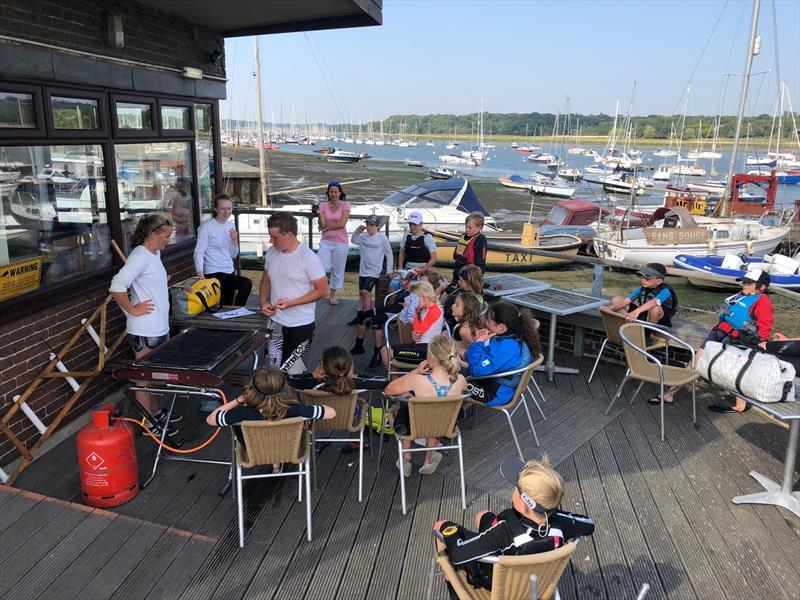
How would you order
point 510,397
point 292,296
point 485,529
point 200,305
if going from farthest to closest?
point 200,305 → point 292,296 → point 510,397 → point 485,529

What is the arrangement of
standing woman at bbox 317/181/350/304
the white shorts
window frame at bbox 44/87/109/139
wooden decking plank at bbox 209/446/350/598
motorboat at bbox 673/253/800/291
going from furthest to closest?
motorboat at bbox 673/253/800/291 → the white shorts → standing woman at bbox 317/181/350/304 → window frame at bbox 44/87/109/139 → wooden decking plank at bbox 209/446/350/598

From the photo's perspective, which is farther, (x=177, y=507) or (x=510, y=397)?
(x=510, y=397)

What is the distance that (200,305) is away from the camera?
4770mm

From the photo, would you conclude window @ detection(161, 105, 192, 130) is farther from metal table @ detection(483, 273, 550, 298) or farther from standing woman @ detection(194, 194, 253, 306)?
metal table @ detection(483, 273, 550, 298)

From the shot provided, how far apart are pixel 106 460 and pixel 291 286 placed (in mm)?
1628

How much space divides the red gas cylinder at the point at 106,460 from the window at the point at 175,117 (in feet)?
10.3

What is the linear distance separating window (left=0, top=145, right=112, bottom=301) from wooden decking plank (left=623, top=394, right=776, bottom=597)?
443 cm

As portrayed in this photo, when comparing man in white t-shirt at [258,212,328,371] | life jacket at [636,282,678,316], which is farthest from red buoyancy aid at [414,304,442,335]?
life jacket at [636,282,678,316]

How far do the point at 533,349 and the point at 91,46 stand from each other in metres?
3.86

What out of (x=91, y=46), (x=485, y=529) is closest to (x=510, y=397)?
(x=485, y=529)

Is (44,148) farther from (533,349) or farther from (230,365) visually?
(533,349)

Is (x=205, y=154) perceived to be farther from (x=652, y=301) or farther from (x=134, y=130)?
(x=652, y=301)

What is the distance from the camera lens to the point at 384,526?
329cm

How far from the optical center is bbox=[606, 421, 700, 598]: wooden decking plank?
2.94 metres
